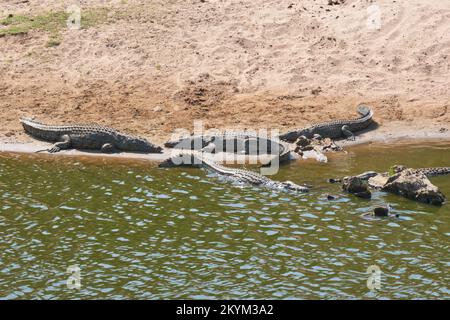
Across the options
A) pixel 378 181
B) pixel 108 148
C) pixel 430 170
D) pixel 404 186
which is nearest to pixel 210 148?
pixel 108 148

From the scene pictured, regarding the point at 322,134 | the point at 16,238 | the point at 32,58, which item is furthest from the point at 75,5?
the point at 16,238

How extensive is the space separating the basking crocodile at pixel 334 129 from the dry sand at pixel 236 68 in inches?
14.2

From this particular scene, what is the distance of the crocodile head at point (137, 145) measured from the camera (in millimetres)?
17469

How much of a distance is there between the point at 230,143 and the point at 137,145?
1882 mm

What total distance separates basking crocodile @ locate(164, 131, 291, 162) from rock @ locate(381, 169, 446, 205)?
3.13 m

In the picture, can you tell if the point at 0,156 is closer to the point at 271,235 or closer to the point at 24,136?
the point at 24,136

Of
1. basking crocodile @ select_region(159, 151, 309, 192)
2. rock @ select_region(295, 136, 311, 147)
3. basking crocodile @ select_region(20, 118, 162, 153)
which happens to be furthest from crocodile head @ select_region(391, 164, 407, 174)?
basking crocodile @ select_region(20, 118, 162, 153)

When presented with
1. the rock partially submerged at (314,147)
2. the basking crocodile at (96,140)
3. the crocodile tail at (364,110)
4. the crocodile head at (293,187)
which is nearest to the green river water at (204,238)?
the crocodile head at (293,187)

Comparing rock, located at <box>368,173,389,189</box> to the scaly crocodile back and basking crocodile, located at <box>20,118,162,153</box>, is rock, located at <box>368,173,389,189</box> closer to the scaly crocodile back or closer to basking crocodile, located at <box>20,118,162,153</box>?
basking crocodile, located at <box>20,118,162,153</box>

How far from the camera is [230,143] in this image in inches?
693

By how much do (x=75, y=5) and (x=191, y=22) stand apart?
3.49 meters

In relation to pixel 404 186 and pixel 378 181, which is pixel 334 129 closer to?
pixel 378 181

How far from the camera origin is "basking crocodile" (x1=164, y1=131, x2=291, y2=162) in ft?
56.9
